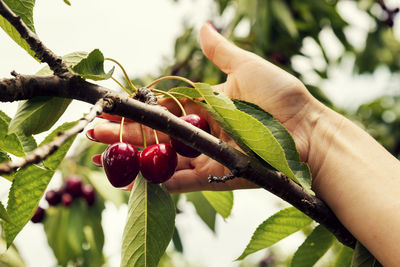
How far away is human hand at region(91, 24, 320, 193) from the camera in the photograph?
1.70m

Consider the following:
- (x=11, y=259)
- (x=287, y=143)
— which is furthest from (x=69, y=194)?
(x=287, y=143)

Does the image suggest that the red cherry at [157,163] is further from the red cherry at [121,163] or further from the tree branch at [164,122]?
the tree branch at [164,122]

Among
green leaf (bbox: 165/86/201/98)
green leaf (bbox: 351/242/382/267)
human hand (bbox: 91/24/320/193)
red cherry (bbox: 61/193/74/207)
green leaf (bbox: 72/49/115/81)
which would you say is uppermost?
green leaf (bbox: 72/49/115/81)

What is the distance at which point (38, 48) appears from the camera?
3.40ft

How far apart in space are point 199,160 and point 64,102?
2.96 feet

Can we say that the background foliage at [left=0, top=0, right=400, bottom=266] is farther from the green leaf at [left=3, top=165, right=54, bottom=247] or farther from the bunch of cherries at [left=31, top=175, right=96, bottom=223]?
the green leaf at [left=3, top=165, right=54, bottom=247]

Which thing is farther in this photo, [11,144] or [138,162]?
[138,162]

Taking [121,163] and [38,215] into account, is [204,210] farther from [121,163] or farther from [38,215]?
[38,215]

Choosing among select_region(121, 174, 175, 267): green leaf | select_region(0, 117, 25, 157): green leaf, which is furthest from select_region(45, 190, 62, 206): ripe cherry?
select_region(0, 117, 25, 157): green leaf

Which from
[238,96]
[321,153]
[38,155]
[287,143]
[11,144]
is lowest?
A: [321,153]

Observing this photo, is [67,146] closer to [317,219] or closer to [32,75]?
[32,75]

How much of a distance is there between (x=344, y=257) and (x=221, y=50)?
3.58ft

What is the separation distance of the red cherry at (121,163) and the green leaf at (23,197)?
11.0 inches

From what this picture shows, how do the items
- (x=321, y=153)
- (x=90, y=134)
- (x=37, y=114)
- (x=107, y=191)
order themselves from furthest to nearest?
(x=107, y=191) < (x=90, y=134) < (x=321, y=153) < (x=37, y=114)
